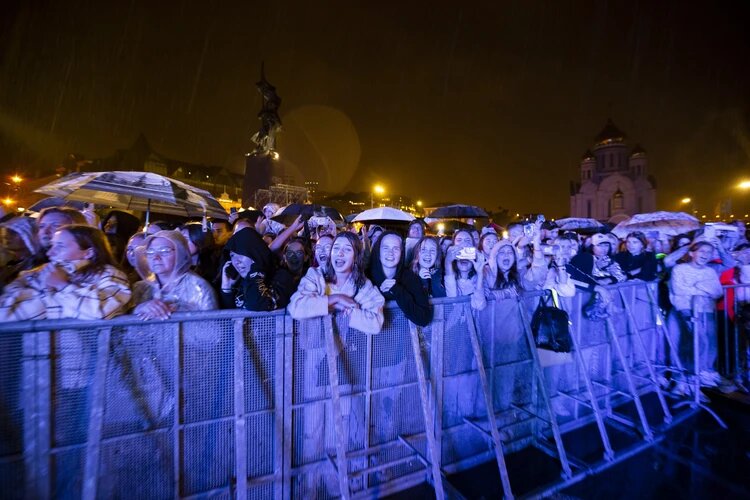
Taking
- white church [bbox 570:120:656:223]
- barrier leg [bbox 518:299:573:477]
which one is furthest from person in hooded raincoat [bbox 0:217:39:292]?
white church [bbox 570:120:656:223]

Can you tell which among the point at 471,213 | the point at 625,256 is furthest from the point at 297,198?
the point at 625,256

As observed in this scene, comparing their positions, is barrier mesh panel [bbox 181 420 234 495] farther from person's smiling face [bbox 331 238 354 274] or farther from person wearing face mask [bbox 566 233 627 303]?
person wearing face mask [bbox 566 233 627 303]

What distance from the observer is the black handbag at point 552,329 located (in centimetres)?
366

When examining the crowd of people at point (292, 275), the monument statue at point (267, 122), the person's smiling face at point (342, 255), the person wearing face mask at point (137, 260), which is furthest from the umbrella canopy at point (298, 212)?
the monument statue at point (267, 122)

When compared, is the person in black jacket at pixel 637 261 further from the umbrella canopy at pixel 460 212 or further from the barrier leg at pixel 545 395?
the umbrella canopy at pixel 460 212

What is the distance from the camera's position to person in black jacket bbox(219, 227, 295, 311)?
2.68m

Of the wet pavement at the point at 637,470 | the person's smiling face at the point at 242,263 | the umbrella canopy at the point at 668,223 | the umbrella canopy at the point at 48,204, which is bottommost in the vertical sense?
the wet pavement at the point at 637,470

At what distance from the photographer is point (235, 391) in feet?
8.09

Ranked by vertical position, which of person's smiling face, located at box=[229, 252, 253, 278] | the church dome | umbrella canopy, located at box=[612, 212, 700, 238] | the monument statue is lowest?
person's smiling face, located at box=[229, 252, 253, 278]

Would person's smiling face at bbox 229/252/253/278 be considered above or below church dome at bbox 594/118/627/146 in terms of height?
below

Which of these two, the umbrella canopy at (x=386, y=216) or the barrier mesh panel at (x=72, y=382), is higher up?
the umbrella canopy at (x=386, y=216)

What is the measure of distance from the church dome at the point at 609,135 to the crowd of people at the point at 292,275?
77.1 metres

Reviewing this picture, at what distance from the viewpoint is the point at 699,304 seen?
17.2 ft

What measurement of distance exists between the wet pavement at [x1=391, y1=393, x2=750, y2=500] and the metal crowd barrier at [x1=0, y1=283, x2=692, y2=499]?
14cm
